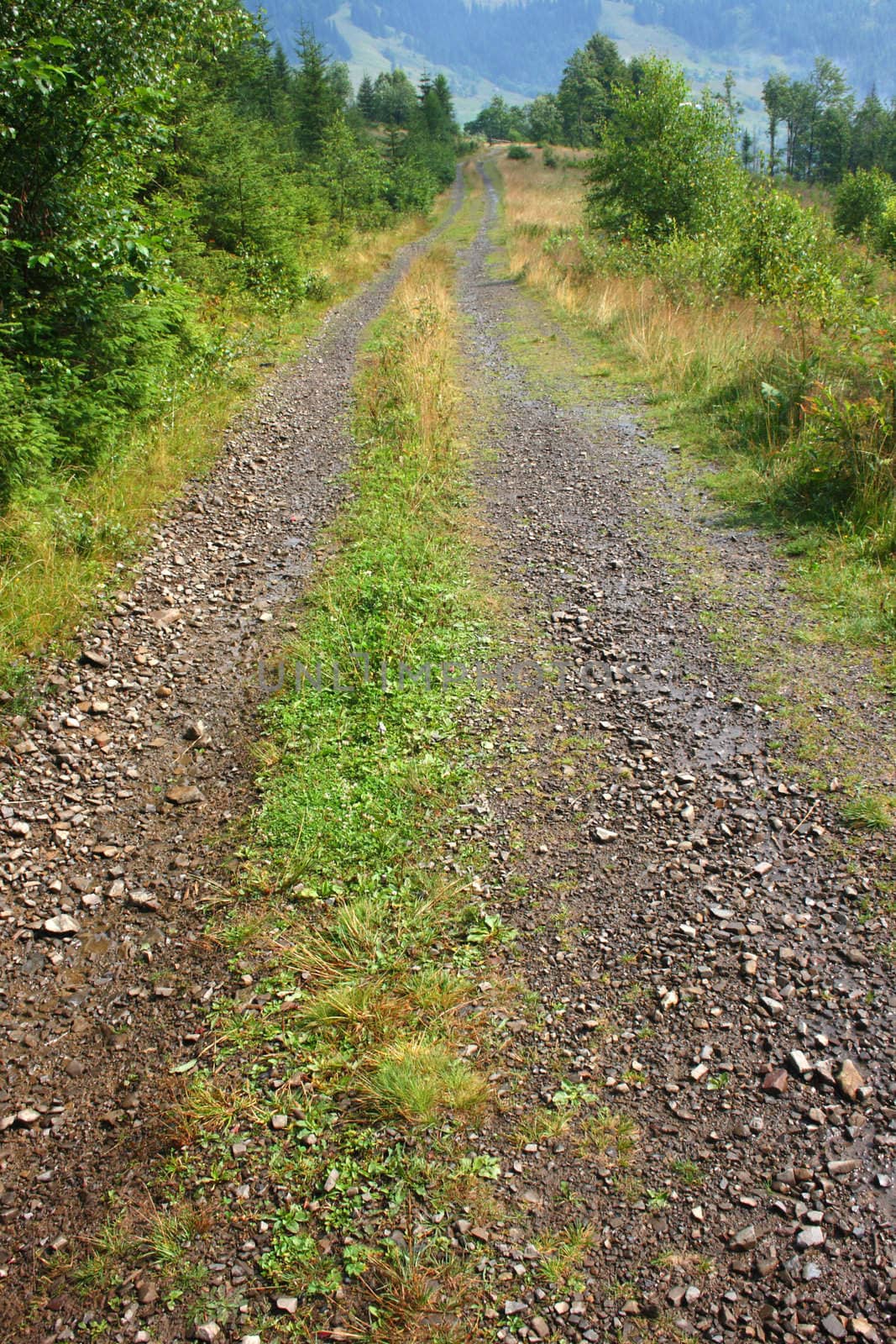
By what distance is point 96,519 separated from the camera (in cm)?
629

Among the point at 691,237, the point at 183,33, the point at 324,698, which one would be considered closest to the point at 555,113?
the point at 691,237

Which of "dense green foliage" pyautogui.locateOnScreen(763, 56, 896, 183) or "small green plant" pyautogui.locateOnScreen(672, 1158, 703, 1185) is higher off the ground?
"dense green foliage" pyautogui.locateOnScreen(763, 56, 896, 183)

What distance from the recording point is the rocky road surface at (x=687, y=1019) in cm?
210

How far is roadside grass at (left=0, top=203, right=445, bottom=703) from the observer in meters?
5.11

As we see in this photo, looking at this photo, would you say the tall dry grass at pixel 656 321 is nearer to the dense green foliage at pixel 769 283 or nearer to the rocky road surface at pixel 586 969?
the dense green foliage at pixel 769 283

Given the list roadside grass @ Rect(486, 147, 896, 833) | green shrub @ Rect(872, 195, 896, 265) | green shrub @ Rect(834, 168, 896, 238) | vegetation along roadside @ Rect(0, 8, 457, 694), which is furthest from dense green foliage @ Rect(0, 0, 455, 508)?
green shrub @ Rect(834, 168, 896, 238)

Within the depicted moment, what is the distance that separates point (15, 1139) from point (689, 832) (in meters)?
2.99

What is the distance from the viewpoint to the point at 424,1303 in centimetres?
210

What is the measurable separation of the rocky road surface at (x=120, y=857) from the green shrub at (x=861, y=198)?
30418 millimetres

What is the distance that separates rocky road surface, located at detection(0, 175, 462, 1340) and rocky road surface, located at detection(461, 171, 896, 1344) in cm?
137

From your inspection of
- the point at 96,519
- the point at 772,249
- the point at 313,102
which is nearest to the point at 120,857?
the point at 96,519

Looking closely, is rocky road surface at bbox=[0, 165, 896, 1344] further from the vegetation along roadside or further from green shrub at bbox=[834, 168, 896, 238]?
green shrub at bbox=[834, 168, 896, 238]

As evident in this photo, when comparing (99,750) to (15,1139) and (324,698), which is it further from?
(15,1139)

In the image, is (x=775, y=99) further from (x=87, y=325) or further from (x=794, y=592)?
(x=794, y=592)
